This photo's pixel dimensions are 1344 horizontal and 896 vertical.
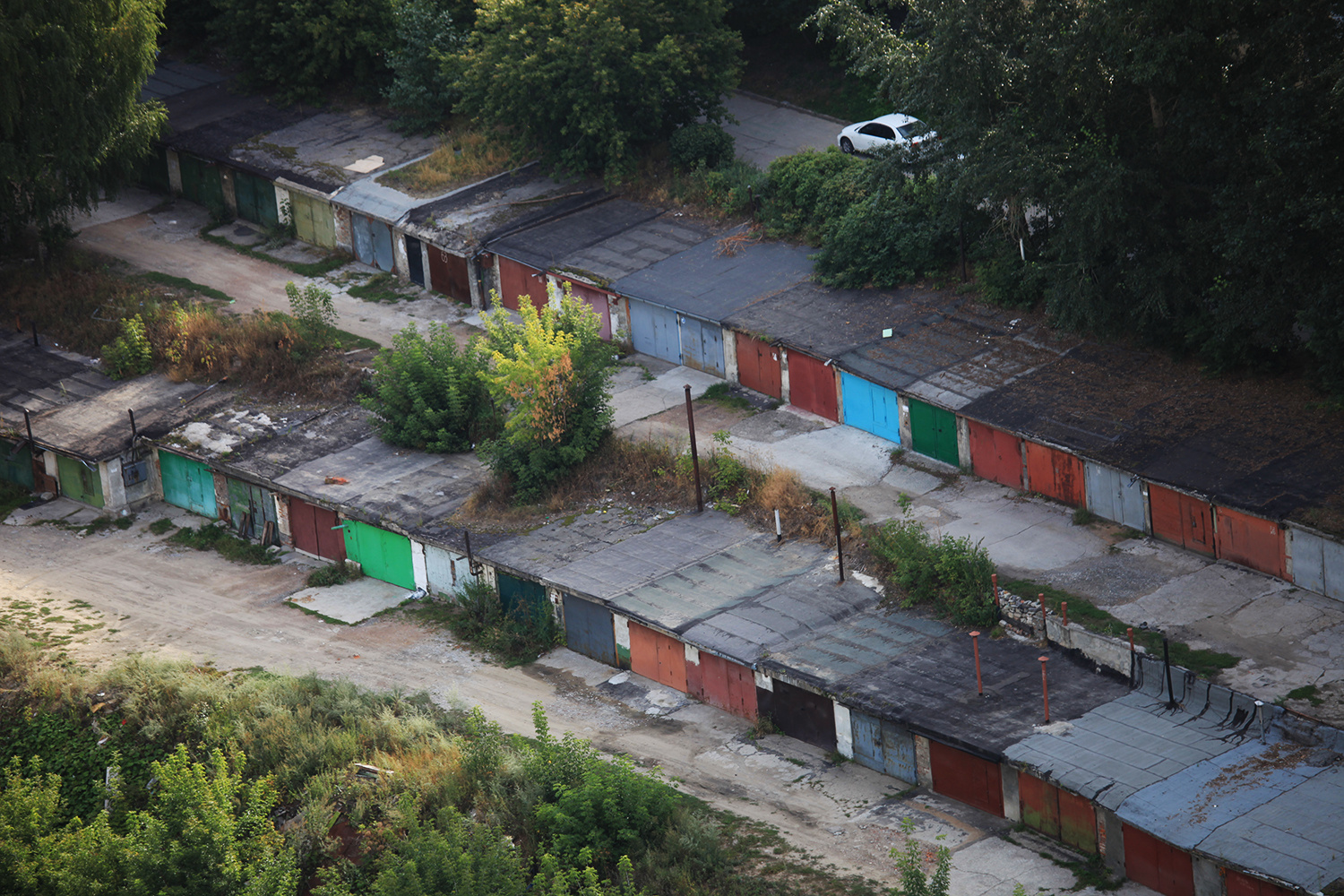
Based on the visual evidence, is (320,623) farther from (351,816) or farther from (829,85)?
(829,85)

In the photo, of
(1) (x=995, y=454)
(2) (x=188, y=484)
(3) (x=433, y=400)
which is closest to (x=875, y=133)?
(1) (x=995, y=454)

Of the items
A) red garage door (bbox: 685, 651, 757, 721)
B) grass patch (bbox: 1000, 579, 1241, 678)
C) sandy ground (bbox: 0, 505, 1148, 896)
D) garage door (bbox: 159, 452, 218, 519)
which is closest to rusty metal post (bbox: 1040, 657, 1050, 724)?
grass patch (bbox: 1000, 579, 1241, 678)

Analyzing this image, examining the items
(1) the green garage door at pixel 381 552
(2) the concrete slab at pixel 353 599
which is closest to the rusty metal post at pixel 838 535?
(1) the green garage door at pixel 381 552

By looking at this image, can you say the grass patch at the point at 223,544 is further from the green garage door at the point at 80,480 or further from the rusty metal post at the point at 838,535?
the rusty metal post at the point at 838,535

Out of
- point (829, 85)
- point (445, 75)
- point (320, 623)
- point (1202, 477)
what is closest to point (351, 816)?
point (320, 623)

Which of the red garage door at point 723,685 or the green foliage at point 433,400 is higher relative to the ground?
the green foliage at point 433,400

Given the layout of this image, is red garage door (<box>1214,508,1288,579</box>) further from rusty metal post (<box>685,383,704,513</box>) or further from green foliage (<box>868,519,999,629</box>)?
rusty metal post (<box>685,383,704,513</box>)

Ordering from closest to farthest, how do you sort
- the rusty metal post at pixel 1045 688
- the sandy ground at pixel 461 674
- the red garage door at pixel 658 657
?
1. the sandy ground at pixel 461 674
2. the rusty metal post at pixel 1045 688
3. the red garage door at pixel 658 657
